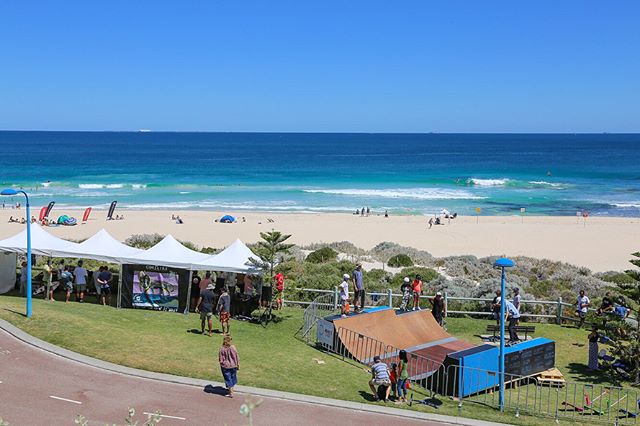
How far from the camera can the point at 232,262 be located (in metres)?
19.5

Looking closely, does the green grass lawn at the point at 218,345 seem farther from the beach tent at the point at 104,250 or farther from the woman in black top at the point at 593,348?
the beach tent at the point at 104,250

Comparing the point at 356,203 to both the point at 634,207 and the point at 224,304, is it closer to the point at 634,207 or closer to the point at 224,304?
the point at 634,207

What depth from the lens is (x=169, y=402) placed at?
491 inches

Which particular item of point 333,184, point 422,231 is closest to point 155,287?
point 422,231

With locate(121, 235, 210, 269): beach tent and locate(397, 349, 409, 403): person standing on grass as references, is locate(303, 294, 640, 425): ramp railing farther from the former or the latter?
locate(121, 235, 210, 269): beach tent

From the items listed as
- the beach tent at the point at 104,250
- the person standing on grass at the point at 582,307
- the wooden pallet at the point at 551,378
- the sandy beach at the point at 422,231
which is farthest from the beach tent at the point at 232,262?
the sandy beach at the point at 422,231

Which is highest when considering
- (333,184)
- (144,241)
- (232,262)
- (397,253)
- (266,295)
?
(333,184)

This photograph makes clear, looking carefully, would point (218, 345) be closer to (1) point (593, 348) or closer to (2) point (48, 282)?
(2) point (48, 282)

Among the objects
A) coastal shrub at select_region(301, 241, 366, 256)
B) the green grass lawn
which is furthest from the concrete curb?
coastal shrub at select_region(301, 241, 366, 256)

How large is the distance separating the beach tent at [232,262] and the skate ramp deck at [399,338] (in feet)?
12.1

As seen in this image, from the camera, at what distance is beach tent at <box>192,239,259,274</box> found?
63.1ft

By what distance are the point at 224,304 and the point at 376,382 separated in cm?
515

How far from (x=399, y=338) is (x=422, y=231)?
31505 mm

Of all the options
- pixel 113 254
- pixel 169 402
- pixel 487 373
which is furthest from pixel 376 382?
pixel 113 254
